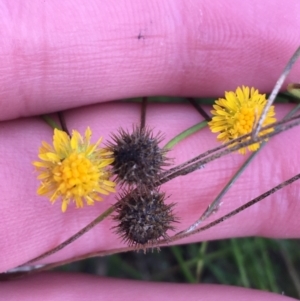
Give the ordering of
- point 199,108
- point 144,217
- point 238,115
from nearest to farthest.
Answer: point 144,217 → point 238,115 → point 199,108

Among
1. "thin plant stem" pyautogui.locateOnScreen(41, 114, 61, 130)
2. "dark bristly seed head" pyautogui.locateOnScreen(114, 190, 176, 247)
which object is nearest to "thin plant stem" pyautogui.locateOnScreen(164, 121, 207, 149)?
"dark bristly seed head" pyautogui.locateOnScreen(114, 190, 176, 247)

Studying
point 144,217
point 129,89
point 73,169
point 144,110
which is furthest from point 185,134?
point 73,169

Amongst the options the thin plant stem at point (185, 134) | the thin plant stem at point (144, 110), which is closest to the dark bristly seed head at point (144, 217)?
the thin plant stem at point (185, 134)

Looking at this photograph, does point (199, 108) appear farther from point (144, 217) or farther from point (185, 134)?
point (144, 217)

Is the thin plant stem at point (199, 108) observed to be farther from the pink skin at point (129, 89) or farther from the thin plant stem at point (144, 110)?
the thin plant stem at point (144, 110)

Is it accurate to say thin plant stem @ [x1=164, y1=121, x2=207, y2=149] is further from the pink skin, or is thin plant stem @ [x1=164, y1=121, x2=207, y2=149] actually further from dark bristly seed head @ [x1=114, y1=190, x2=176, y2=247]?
dark bristly seed head @ [x1=114, y1=190, x2=176, y2=247]

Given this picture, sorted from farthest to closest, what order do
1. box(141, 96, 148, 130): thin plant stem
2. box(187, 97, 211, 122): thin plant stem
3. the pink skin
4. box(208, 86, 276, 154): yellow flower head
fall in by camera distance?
box(187, 97, 211, 122): thin plant stem → box(141, 96, 148, 130): thin plant stem → the pink skin → box(208, 86, 276, 154): yellow flower head
